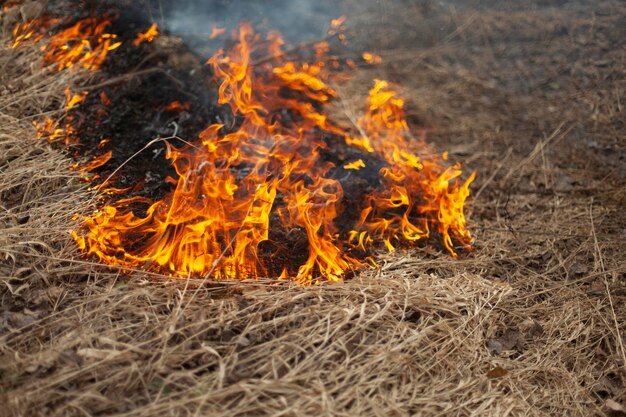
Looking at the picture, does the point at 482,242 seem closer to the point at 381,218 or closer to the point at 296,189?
the point at 381,218

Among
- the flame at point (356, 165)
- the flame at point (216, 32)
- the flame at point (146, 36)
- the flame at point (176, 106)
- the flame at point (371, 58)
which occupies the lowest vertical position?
the flame at point (371, 58)

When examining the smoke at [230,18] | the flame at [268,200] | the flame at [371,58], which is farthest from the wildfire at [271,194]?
the flame at [371,58]

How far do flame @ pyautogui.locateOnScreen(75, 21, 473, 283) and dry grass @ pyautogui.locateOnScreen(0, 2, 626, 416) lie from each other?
20 cm

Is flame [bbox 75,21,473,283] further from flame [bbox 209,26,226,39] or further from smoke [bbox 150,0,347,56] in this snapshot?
smoke [bbox 150,0,347,56]

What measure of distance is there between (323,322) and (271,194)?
101 cm

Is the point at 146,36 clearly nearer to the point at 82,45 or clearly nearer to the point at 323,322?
Answer: the point at 82,45

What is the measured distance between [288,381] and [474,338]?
1.06 metres

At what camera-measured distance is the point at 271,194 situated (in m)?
3.35

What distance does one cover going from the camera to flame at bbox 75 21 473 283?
3043 mm

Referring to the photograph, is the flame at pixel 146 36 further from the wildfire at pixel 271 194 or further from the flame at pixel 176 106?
the flame at pixel 176 106

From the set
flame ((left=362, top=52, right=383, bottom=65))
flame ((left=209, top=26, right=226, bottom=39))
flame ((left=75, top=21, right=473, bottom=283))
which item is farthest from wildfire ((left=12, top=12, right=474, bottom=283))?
flame ((left=362, top=52, right=383, bottom=65))

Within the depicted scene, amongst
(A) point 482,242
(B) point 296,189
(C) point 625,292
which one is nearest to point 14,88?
(B) point 296,189

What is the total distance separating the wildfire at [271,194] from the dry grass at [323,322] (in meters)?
0.19

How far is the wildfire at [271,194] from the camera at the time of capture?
305cm
